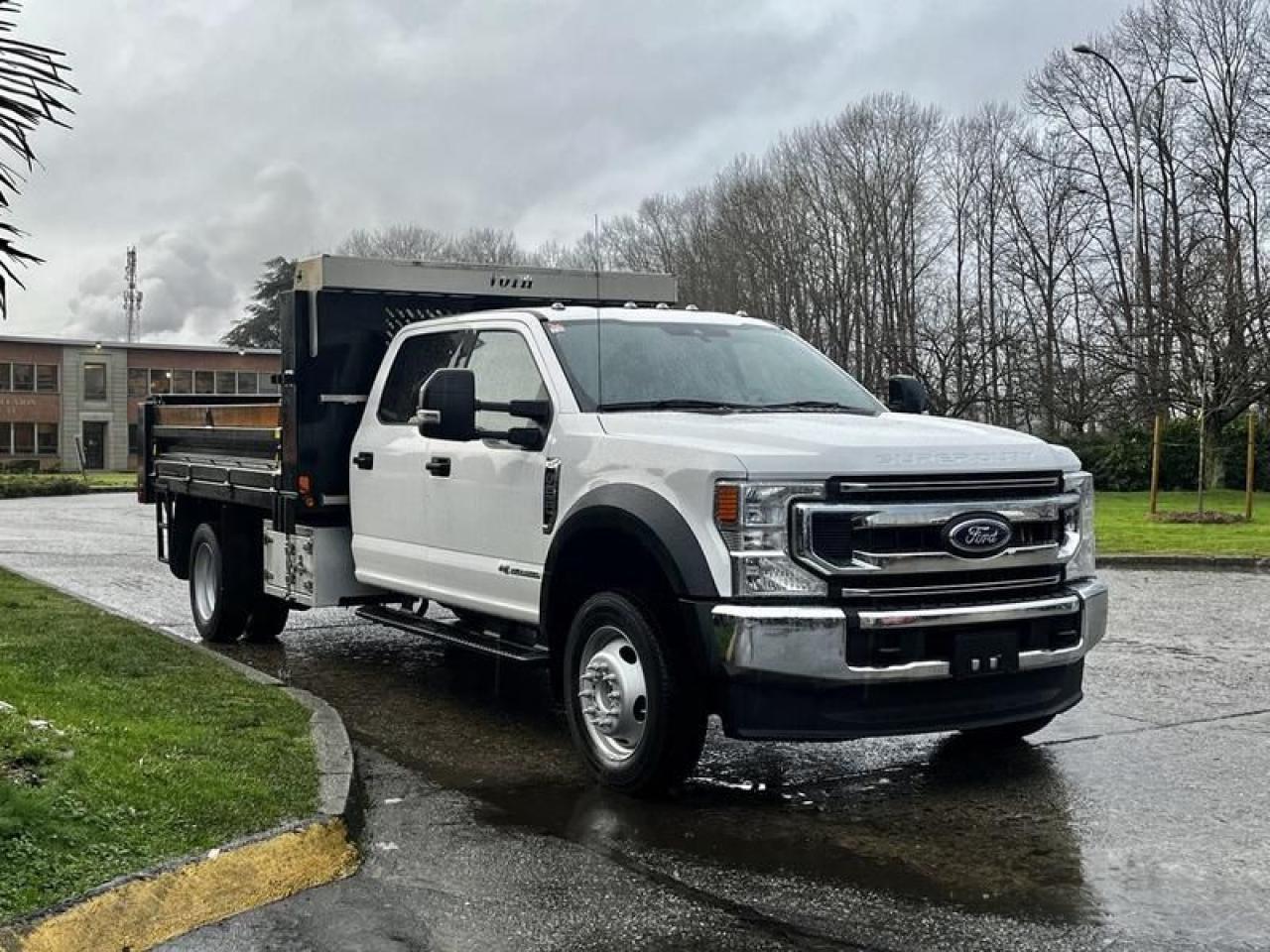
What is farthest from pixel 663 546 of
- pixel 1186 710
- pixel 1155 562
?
pixel 1155 562

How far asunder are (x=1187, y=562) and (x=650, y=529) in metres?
12.7

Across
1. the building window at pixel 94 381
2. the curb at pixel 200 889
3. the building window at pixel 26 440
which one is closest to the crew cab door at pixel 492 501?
the curb at pixel 200 889

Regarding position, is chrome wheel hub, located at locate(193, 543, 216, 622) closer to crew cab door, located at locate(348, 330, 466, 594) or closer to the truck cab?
crew cab door, located at locate(348, 330, 466, 594)

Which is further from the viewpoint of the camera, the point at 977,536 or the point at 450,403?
the point at 450,403

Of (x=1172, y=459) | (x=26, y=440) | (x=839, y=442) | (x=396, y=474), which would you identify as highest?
(x=839, y=442)

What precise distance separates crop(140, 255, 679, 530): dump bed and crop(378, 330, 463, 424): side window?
0.46 meters

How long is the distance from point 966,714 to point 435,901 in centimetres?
236

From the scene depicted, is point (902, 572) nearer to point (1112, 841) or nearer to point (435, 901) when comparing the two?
point (1112, 841)

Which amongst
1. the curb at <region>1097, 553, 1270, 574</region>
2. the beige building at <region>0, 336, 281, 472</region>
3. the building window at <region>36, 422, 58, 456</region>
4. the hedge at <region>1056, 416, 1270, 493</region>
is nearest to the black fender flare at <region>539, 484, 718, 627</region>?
the curb at <region>1097, 553, 1270, 574</region>

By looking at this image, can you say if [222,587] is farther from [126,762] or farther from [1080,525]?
[1080,525]

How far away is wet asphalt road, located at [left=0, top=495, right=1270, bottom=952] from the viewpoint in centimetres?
452

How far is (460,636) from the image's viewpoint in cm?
777

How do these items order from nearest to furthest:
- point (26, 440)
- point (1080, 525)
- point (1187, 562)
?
point (1080, 525)
point (1187, 562)
point (26, 440)

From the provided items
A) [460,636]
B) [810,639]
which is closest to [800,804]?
[810,639]
